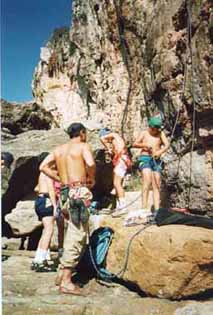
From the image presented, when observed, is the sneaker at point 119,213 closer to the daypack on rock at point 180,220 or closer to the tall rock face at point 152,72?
the daypack on rock at point 180,220

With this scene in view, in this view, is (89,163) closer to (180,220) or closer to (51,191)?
(180,220)

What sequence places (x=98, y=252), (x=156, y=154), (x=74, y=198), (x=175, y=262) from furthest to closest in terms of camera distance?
1. (x=156, y=154)
2. (x=98, y=252)
3. (x=74, y=198)
4. (x=175, y=262)

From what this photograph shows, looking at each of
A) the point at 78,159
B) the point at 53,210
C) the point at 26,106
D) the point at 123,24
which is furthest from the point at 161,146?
the point at 26,106

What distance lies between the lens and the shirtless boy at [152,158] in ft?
14.9

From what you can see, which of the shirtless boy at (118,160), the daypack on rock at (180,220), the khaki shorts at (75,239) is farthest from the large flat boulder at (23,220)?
the daypack on rock at (180,220)

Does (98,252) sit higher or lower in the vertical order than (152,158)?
lower

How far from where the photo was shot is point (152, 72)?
286 inches

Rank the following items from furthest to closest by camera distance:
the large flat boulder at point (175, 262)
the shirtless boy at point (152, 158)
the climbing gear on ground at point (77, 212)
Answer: the shirtless boy at point (152, 158) < the climbing gear on ground at point (77, 212) < the large flat boulder at point (175, 262)

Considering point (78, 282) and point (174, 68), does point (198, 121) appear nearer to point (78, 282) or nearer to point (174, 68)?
point (174, 68)

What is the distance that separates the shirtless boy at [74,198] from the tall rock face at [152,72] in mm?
2850

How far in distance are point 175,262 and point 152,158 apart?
179cm

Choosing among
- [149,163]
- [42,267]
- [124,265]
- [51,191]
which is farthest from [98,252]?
[149,163]

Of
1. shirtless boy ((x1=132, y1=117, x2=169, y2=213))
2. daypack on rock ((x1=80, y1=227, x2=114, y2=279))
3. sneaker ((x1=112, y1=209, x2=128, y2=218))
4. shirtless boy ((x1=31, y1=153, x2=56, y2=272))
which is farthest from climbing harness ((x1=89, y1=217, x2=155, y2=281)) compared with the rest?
shirtless boy ((x1=132, y1=117, x2=169, y2=213))

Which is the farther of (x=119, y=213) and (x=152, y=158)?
(x=152, y=158)
